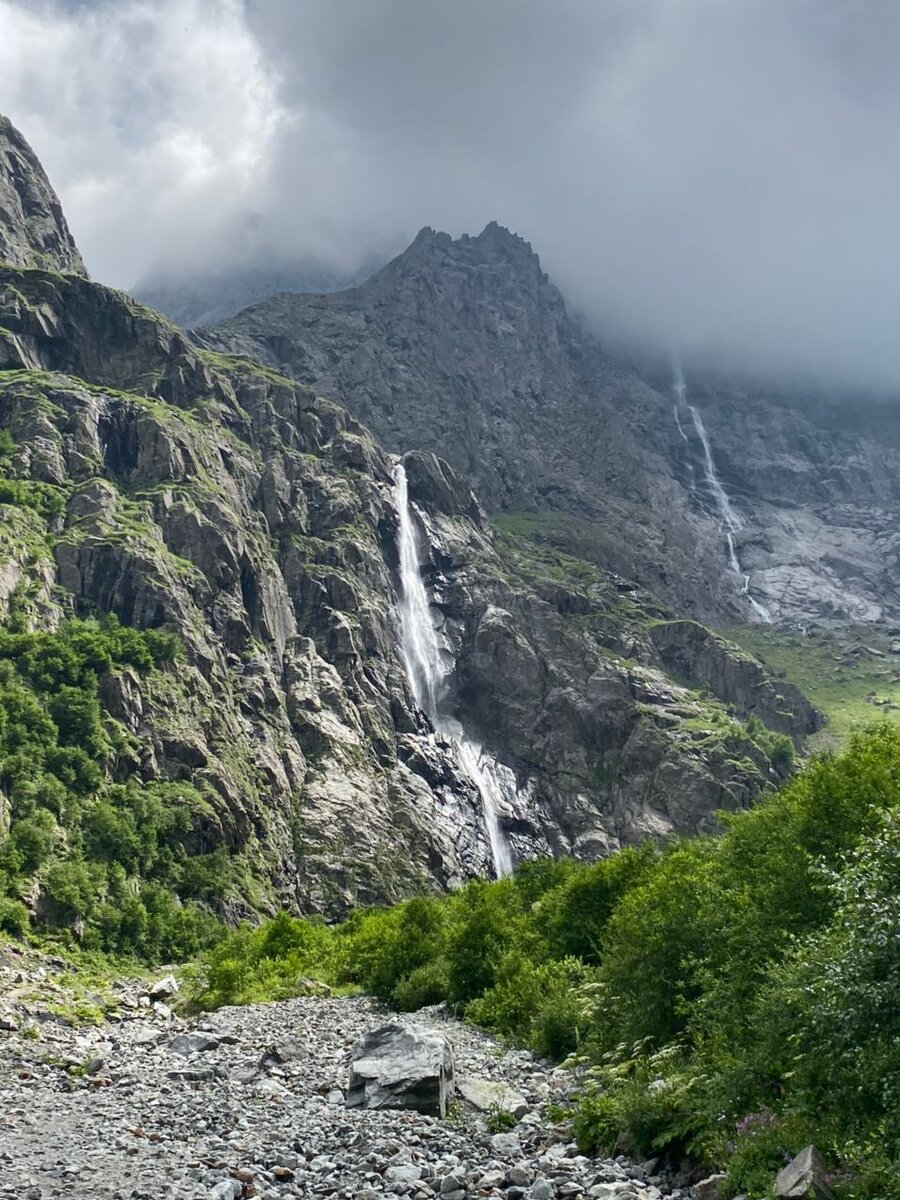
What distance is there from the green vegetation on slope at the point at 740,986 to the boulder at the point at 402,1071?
4.67 m

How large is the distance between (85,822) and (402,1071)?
79333mm

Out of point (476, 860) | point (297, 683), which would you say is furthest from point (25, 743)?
point (476, 860)

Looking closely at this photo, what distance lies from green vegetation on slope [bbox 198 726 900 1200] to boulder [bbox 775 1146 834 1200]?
275 mm

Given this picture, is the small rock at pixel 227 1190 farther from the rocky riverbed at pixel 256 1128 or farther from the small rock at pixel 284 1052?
the small rock at pixel 284 1052

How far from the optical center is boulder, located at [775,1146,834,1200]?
15.6m

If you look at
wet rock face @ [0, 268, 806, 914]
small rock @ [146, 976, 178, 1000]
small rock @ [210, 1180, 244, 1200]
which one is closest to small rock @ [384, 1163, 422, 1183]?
small rock @ [210, 1180, 244, 1200]

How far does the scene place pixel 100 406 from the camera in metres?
183

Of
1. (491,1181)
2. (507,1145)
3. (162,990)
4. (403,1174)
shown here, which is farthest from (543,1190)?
(162,990)

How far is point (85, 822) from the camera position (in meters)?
97.5

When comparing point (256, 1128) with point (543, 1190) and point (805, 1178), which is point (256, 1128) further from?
point (805, 1178)

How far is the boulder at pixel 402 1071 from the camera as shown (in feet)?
89.0

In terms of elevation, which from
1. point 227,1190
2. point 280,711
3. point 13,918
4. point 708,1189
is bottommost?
point 708,1189

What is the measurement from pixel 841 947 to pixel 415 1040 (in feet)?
61.1

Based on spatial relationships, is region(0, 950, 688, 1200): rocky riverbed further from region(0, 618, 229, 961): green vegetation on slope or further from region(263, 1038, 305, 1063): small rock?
region(0, 618, 229, 961): green vegetation on slope
